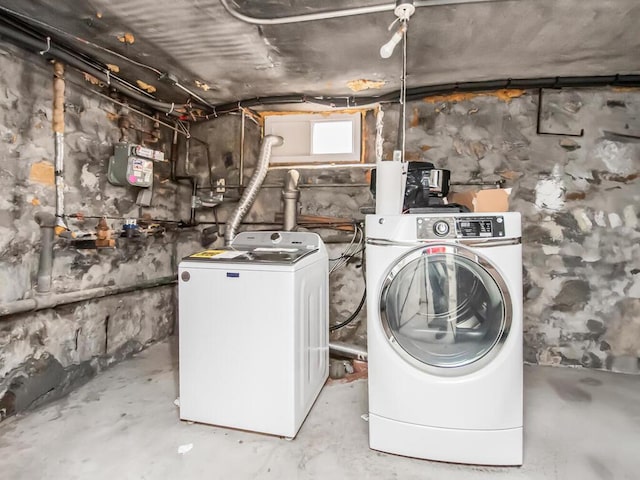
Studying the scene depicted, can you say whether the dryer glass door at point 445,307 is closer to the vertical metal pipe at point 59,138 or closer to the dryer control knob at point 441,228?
the dryer control knob at point 441,228

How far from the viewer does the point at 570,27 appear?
5.62 ft

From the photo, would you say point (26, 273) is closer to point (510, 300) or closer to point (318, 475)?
point (318, 475)

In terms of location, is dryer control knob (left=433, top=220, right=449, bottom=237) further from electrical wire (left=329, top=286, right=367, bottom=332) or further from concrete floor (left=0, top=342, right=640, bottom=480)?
electrical wire (left=329, top=286, right=367, bottom=332)

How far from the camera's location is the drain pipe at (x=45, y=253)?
188cm

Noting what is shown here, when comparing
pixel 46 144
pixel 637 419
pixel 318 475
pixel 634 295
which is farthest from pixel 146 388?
pixel 634 295

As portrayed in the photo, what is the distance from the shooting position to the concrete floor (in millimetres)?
1403

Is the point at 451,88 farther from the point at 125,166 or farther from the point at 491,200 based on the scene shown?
the point at 125,166

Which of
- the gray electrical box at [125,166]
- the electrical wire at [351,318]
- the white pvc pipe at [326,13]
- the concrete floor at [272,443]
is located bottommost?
the concrete floor at [272,443]

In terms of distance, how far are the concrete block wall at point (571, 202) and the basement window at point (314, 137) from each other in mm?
764

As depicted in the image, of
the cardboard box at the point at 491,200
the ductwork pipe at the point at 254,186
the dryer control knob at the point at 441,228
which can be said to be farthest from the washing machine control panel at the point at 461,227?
the ductwork pipe at the point at 254,186

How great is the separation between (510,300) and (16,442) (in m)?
2.18

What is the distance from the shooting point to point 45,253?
1.89 metres

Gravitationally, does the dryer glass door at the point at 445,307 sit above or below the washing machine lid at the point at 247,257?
below

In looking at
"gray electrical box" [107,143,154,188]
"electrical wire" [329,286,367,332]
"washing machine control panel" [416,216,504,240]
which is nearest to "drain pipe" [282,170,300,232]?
"electrical wire" [329,286,367,332]
